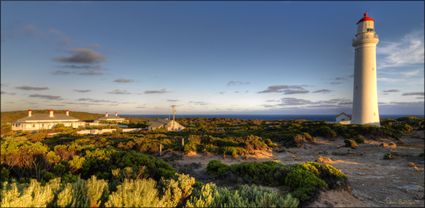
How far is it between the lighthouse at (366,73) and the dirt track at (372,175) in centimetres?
768

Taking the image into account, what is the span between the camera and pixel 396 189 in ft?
28.7

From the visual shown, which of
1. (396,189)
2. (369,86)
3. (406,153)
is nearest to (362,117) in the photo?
(369,86)

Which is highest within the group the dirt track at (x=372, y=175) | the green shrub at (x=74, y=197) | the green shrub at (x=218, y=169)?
the green shrub at (x=74, y=197)

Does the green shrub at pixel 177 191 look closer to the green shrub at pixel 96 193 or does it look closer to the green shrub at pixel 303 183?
the green shrub at pixel 96 193

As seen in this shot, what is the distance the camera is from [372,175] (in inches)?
427

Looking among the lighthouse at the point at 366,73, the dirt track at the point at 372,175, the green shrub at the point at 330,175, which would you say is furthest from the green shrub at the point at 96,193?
the lighthouse at the point at 366,73

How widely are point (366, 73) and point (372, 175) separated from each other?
777 inches

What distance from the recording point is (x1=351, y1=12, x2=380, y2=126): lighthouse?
2664 cm

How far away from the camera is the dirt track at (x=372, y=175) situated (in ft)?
24.1

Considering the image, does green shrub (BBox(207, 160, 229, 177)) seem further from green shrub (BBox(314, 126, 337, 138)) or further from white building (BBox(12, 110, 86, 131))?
white building (BBox(12, 110, 86, 131))

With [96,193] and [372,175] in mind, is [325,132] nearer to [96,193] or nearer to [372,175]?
[372,175]

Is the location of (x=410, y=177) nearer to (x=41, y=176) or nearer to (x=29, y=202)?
(x=29, y=202)

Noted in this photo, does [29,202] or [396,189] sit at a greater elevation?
[29,202]

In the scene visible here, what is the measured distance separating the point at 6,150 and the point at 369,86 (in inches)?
1223
